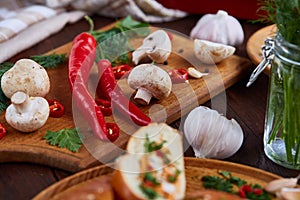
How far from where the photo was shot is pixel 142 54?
225 cm

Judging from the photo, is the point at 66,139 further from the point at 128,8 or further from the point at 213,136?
the point at 128,8

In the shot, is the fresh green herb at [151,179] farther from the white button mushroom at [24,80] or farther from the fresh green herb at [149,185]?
the white button mushroom at [24,80]

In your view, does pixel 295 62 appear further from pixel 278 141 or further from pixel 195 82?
pixel 195 82

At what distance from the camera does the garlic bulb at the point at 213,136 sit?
1.71 metres

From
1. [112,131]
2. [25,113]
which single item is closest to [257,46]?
[112,131]

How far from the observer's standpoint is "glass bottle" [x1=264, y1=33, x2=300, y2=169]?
158cm

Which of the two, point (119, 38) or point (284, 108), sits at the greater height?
point (284, 108)

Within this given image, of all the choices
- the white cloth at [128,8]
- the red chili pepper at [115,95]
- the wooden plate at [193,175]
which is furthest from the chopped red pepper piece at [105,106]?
the white cloth at [128,8]

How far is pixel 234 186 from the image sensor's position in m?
1.55

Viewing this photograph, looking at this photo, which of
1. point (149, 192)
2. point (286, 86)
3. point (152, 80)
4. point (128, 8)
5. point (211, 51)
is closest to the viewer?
point (149, 192)

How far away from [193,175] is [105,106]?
1.65 feet

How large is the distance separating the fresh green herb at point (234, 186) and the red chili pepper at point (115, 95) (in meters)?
0.37

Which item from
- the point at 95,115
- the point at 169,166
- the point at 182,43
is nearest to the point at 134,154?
the point at 169,166

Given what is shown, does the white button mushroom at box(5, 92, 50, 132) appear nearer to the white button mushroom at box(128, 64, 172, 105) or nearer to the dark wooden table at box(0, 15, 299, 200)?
the dark wooden table at box(0, 15, 299, 200)
